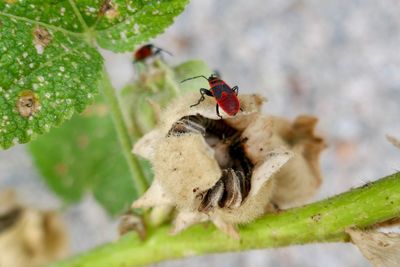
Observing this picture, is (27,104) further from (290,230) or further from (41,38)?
(290,230)

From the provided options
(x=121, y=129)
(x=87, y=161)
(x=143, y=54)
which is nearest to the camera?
(x=121, y=129)

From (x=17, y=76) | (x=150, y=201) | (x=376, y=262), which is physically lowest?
(x=376, y=262)

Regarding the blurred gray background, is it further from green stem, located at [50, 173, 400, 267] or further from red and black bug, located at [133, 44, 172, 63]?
green stem, located at [50, 173, 400, 267]

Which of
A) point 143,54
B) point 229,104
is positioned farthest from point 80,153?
point 229,104

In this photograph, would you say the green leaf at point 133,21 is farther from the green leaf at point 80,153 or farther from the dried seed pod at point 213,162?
the green leaf at point 80,153

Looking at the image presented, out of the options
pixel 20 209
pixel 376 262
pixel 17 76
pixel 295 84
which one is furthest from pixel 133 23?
pixel 295 84

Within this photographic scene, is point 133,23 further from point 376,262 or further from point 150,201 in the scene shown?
point 376,262
